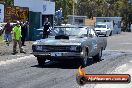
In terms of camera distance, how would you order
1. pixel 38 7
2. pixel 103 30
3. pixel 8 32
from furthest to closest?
1. pixel 103 30
2. pixel 38 7
3. pixel 8 32

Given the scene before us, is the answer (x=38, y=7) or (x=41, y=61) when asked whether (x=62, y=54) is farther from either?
(x=38, y=7)

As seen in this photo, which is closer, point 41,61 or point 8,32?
point 41,61

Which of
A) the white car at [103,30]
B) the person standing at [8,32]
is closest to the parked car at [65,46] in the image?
the person standing at [8,32]

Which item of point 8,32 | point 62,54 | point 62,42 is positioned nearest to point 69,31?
point 62,42

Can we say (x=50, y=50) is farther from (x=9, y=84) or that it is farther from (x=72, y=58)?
(x=9, y=84)

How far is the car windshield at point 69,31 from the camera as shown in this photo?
1507 cm

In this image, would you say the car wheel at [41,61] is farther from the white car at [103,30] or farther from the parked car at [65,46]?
the white car at [103,30]

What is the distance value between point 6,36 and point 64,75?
16949 mm

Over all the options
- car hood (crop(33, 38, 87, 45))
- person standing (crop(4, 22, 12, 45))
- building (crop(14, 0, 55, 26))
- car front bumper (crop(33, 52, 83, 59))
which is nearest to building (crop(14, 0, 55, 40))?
building (crop(14, 0, 55, 26))

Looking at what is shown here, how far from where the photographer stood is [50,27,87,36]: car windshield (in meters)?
15.1

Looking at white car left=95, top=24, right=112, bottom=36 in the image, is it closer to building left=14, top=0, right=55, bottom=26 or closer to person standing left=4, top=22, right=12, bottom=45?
building left=14, top=0, right=55, bottom=26

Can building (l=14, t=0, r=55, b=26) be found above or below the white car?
above

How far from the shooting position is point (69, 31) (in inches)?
599

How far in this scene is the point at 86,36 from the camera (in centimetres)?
1504
